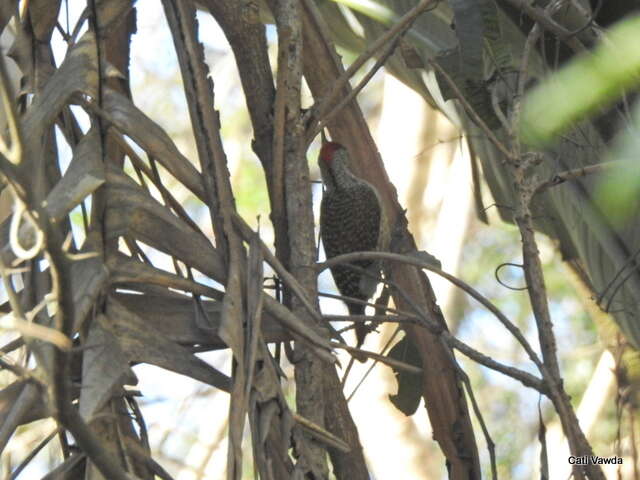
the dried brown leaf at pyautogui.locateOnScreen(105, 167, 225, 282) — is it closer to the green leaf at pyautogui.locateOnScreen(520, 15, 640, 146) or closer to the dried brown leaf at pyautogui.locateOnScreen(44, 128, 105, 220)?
the dried brown leaf at pyautogui.locateOnScreen(44, 128, 105, 220)

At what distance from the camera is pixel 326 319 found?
5.11 ft

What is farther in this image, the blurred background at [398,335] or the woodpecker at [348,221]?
the blurred background at [398,335]

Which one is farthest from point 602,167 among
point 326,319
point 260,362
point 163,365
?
point 163,365

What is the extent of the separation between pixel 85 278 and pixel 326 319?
469 millimetres

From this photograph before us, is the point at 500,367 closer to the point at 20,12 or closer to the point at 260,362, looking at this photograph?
the point at 260,362

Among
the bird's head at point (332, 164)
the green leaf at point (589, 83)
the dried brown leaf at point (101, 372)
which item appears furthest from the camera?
the bird's head at point (332, 164)

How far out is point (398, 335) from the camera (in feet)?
22.2

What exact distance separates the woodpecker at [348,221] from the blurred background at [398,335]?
6.34ft

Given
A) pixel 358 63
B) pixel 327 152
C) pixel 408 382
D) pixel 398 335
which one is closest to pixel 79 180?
pixel 358 63

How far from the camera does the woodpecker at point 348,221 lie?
3320 millimetres

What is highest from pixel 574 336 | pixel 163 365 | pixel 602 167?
pixel 574 336

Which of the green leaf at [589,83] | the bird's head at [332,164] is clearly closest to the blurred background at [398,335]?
the bird's head at [332,164]

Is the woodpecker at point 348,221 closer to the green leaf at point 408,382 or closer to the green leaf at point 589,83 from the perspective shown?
the green leaf at point 408,382

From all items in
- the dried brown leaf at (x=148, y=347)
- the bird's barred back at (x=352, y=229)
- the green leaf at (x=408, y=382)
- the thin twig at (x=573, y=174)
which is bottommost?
the dried brown leaf at (x=148, y=347)
